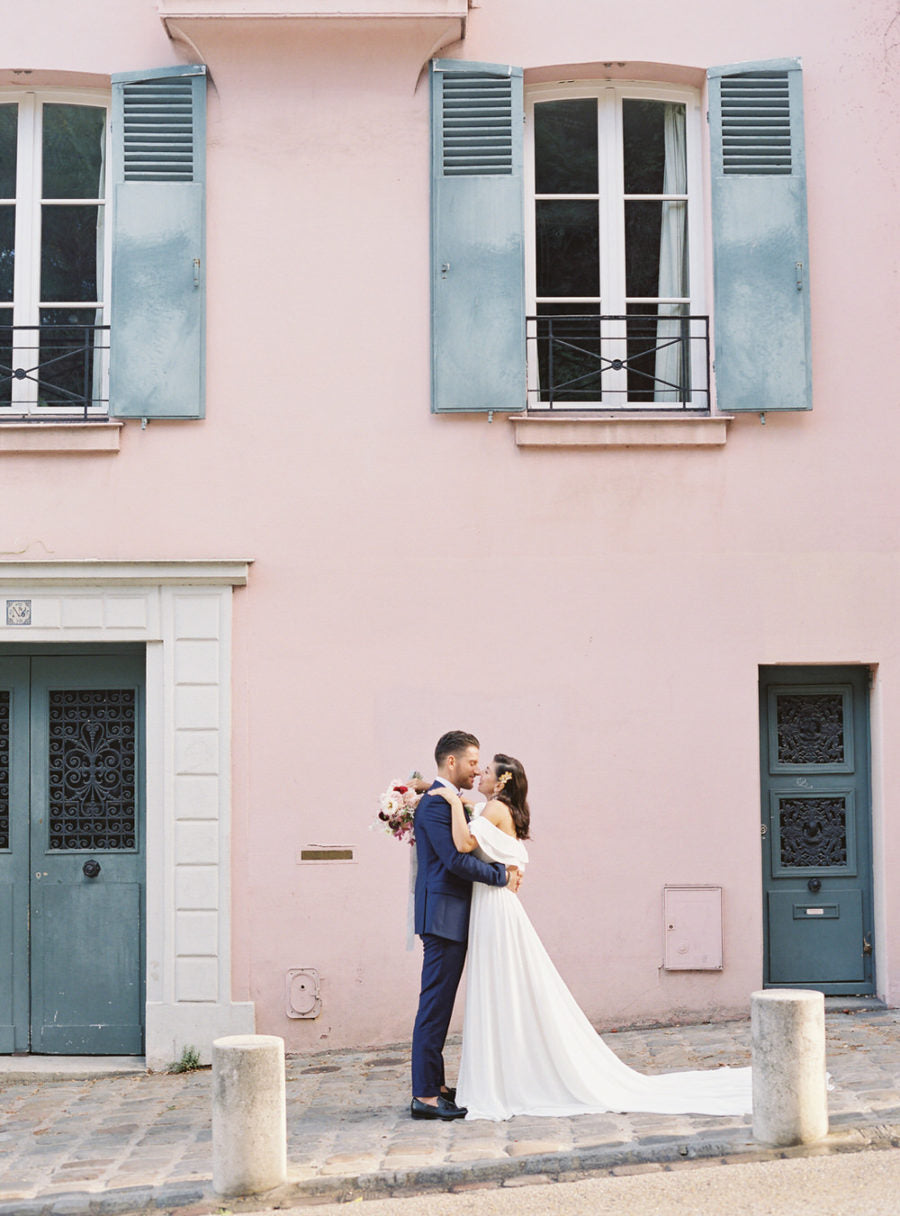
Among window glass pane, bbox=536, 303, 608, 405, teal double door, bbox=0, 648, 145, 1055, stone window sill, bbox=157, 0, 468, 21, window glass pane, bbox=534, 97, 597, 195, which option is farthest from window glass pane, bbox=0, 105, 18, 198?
window glass pane, bbox=536, 303, 608, 405

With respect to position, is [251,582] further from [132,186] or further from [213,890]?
[132,186]

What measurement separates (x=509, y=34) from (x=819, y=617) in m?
4.22

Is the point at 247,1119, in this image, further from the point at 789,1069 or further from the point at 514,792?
the point at 789,1069

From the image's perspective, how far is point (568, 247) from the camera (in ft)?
30.6

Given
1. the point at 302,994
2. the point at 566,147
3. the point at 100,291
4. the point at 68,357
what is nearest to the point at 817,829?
the point at 302,994

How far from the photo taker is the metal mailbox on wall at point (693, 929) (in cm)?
867

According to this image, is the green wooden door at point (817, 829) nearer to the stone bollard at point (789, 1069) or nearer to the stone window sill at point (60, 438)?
the stone bollard at point (789, 1069)

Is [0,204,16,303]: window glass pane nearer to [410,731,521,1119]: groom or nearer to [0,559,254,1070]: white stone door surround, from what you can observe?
[0,559,254,1070]: white stone door surround

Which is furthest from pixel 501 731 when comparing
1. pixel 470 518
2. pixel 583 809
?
pixel 470 518

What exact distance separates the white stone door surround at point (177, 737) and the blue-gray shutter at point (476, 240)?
1872mm

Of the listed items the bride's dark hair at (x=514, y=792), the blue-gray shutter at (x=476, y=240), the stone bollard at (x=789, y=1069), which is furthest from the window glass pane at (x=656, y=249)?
the stone bollard at (x=789, y=1069)

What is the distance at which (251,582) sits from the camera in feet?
29.0

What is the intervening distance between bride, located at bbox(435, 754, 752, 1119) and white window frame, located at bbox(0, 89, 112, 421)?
13.7ft

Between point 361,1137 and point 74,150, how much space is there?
21.1ft
